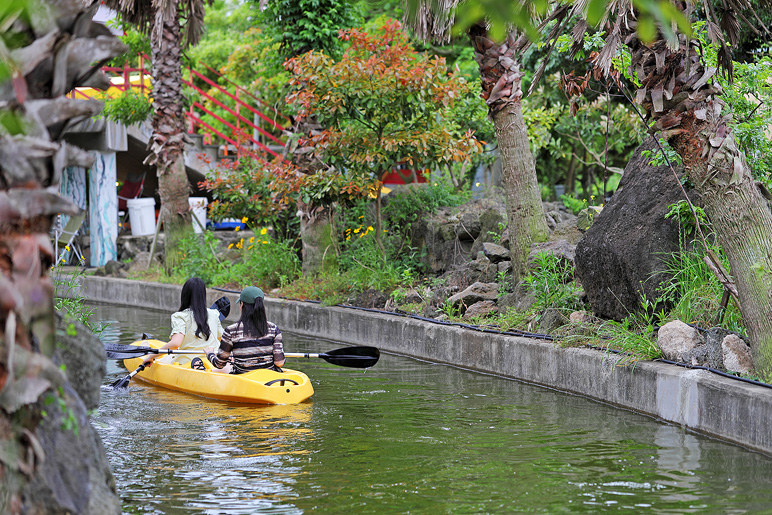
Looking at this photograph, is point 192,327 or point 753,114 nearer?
point 753,114

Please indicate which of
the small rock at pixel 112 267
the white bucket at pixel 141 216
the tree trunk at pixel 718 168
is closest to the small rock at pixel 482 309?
the tree trunk at pixel 718 168

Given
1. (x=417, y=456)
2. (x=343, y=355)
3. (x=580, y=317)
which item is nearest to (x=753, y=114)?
(x=580, y=317)

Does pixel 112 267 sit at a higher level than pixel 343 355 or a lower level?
higher

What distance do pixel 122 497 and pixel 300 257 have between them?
38.1ft

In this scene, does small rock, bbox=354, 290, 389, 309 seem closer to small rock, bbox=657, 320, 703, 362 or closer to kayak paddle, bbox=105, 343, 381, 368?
kayak paddle, bbox=105, 343, 381, 368

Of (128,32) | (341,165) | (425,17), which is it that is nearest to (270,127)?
(128,32)

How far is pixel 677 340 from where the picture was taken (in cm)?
831

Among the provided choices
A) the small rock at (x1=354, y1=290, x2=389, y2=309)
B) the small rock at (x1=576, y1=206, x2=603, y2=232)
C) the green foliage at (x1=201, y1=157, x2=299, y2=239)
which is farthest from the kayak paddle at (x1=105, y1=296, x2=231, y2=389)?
the green foliage at (x1=201, y1=157, x2=299, y2=239)

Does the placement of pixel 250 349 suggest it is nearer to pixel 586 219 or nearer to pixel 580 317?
pixel 580 317

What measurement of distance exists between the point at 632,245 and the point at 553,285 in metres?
1.49

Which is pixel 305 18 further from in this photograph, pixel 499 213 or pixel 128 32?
pixel 128 32

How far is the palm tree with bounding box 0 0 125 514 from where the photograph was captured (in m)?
3.96

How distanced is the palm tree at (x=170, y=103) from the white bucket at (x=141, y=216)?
5293 millimetres

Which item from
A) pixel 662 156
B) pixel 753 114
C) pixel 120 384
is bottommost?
pixel 120 384
